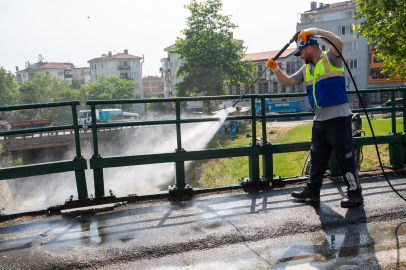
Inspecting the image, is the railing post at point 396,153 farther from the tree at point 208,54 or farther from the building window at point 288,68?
the building window at point 288,68

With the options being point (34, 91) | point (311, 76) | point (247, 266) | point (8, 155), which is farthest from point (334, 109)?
point (34, 91)

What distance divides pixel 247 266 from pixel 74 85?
9147 cm

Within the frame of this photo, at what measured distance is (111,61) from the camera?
328 ft

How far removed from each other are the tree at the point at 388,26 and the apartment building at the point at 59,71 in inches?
4142

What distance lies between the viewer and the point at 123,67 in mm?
99062

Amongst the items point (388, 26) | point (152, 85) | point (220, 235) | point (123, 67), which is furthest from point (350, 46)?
point (152, 85)

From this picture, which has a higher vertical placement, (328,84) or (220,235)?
(328,84)

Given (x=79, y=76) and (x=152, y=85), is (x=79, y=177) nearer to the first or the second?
(x=79, y=76)

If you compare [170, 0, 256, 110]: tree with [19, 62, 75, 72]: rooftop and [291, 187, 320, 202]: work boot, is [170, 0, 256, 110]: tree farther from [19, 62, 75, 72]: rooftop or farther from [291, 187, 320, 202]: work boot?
[19, 62, 75, 72]: rooftop

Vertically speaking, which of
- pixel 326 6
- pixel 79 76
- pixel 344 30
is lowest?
pixel 79 76

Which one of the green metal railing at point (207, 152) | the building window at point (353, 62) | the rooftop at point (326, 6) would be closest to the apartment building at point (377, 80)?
the building window at point (353, 62)

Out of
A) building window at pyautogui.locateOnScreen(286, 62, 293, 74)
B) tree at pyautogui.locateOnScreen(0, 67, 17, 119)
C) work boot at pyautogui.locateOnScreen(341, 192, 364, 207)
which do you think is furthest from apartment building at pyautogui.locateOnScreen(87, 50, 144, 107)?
work boot at pyautogui.locateOnScreen(341, 192, 364, 207)

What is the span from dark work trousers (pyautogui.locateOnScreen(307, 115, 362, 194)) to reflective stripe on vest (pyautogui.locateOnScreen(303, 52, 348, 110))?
244 millimetres

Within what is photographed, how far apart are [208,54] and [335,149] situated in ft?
118
